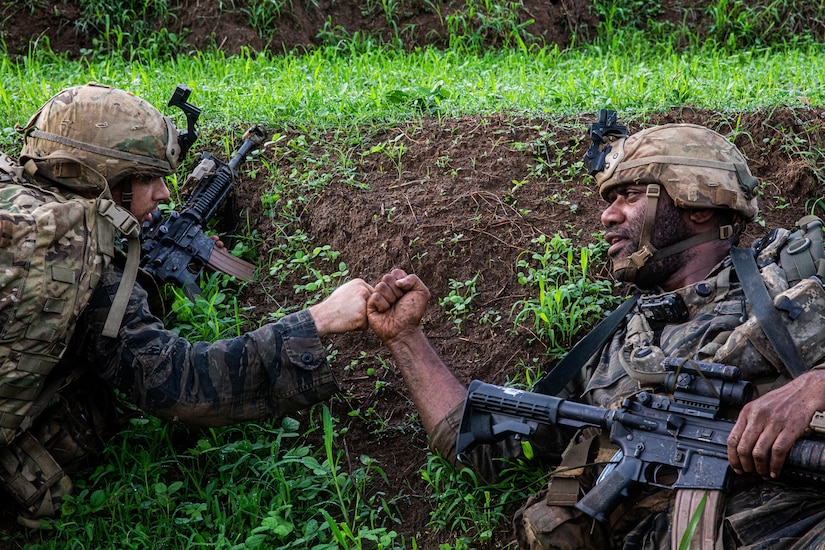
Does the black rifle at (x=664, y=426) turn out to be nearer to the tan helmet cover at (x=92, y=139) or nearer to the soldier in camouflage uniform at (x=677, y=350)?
the soldier in camouflage uniform at (x=677, y=350)

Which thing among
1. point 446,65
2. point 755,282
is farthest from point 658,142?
point 446,65

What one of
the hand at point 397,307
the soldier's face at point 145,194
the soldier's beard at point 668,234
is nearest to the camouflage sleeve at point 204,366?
the hand at point 397,307

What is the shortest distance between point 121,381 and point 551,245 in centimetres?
245

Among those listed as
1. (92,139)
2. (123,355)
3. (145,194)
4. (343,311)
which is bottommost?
(343,311)

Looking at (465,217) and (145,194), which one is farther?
(465,217)

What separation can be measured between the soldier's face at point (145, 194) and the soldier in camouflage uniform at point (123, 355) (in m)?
0.05

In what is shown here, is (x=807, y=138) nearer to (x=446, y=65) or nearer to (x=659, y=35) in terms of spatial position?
(x=446, y=65)

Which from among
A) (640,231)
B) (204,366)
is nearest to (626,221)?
(640,231)

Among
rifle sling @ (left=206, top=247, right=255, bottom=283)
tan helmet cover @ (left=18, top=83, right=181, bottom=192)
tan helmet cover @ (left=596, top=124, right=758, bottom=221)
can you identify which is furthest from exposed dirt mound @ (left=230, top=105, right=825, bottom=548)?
tan helmet cover @ (left=18, top=83, right=181, bottom=192)

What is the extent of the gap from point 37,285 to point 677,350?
108 inches

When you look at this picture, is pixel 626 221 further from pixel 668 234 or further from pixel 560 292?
pixel 560 292

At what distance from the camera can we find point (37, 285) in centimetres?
400

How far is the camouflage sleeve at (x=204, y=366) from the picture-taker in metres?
4.18

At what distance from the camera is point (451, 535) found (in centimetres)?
427
